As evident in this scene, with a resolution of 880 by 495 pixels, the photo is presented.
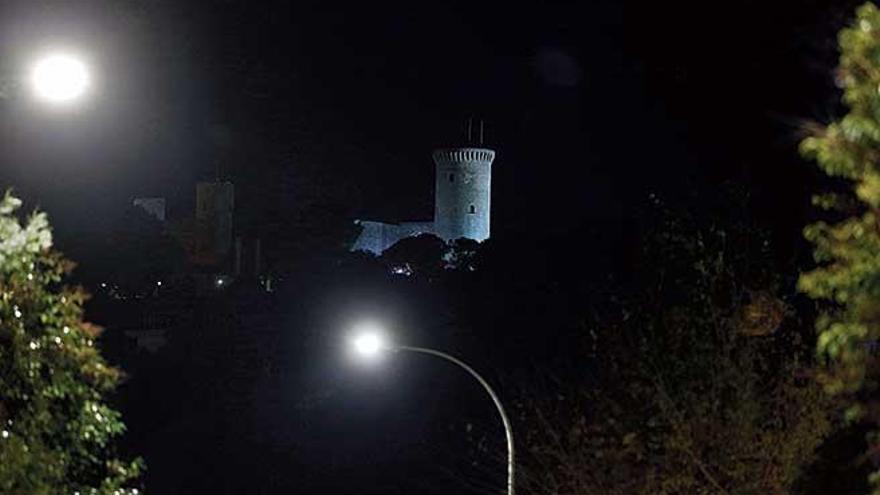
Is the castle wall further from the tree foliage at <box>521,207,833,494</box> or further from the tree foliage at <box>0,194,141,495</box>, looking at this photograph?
the tree foliage at <box>0,194,141,495</box>

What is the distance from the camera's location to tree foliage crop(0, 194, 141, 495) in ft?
32.8

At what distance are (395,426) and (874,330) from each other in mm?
61933

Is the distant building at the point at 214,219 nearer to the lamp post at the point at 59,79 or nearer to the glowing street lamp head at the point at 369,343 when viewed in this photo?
the glowing street lamp head at the point at 369,343

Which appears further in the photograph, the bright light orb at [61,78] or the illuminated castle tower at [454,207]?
the illuminated castle tower at [454,207]

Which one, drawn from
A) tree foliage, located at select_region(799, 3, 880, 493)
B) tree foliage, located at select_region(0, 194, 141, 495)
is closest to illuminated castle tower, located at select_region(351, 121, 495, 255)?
tree foliage, located at select_region(0, 194, 141, 495)

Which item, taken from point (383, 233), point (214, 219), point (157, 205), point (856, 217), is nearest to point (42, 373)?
point (856, 217)

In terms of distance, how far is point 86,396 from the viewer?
35.3 feet

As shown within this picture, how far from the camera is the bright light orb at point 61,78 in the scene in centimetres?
958

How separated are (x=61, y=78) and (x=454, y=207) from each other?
108 m

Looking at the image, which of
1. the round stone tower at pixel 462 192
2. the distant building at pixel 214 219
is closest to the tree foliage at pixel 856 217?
the distant building at pixel 214 219

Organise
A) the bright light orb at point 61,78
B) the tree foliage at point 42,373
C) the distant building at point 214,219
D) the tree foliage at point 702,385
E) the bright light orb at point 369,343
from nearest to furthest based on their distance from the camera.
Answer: the bright light orb at point 61,78, the tree foliage at point 42,373, the tree foliage at point 702,385, the bright light orb at point 369,343, the distant building at point 214,219

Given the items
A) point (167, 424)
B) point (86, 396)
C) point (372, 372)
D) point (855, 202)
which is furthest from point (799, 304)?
point (372, 372)

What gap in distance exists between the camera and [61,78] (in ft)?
31.7

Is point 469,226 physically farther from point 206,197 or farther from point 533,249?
point 533,249
